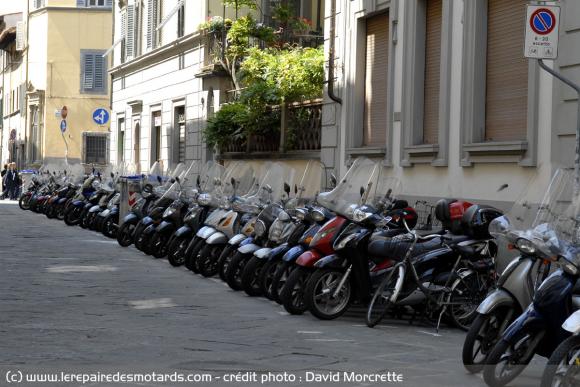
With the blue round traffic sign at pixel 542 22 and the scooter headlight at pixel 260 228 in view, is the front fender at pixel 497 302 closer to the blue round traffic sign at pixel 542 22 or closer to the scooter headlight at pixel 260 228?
the blue round traffic sign at pixel 542 22

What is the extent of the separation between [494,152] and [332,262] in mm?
3676

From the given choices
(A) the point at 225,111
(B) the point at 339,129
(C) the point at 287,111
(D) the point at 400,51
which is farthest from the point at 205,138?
(D) the point at 400,51

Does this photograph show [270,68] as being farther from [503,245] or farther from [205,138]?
[503,245]

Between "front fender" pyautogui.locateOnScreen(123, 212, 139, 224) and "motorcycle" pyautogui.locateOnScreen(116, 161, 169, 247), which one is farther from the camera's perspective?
"front fender" pyautogui.locateOnScreen(123, 212, 139, 224)

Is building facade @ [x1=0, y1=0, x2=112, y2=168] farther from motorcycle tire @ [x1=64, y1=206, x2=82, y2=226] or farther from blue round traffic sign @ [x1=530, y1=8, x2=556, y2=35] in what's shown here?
blue round traffic sign @ [x1=530, y1=8, x2=556, y2=35]

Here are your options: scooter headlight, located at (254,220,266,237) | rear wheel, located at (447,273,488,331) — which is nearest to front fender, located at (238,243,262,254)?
scooter headlight, located at (254,220,266,237)

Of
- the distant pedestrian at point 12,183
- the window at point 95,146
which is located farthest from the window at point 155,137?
the window at point 95,146

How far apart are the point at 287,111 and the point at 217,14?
6.39 meters

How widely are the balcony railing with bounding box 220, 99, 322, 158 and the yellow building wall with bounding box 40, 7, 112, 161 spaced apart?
97.3ft

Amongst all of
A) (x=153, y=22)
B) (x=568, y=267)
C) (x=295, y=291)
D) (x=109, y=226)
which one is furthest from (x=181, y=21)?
(x=568, y=267)

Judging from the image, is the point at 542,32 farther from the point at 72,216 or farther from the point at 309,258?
the point at 72,216

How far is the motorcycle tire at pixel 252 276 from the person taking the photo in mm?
12453

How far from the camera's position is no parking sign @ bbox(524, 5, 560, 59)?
10.1 m

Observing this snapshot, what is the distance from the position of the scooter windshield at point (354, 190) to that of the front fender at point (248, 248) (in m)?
1.72
